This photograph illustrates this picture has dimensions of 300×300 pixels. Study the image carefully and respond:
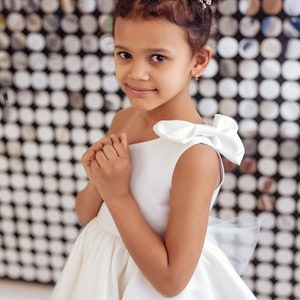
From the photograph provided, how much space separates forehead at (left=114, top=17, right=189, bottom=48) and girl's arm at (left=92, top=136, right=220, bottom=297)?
13cm

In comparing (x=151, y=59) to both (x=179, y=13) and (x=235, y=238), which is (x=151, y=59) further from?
(x=235, y=238)

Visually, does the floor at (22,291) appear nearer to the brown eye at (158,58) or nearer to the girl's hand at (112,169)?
the girl's hand at (112,169)

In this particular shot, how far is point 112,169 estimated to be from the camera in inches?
24.7

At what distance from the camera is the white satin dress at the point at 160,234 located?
2.08 ft

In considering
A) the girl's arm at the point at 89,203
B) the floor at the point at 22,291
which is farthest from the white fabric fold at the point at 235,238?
the floor at the point at 22,291

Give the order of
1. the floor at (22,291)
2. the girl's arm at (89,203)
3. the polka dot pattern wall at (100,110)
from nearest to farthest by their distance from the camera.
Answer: the girl's arm at (89,203)
the polka dot pattern wall at (100,110)
the floor at (22,291)

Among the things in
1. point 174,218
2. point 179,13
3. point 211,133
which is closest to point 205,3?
point 179,13

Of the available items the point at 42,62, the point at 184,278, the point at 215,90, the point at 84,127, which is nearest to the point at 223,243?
the point at 184,278

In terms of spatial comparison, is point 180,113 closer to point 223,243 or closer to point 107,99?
point 223,243

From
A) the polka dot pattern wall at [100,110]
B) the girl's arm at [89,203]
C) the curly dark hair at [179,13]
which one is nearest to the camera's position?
the curly dark hair at [179,13]

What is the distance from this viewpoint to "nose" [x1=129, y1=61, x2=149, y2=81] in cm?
59

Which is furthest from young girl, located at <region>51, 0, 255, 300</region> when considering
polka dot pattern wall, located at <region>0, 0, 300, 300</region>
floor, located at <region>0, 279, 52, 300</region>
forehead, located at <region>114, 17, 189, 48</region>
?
floor, located at <region>0, 279, 52, 300</region>

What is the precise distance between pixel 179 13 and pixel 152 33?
0.04m

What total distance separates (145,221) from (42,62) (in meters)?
0.51
